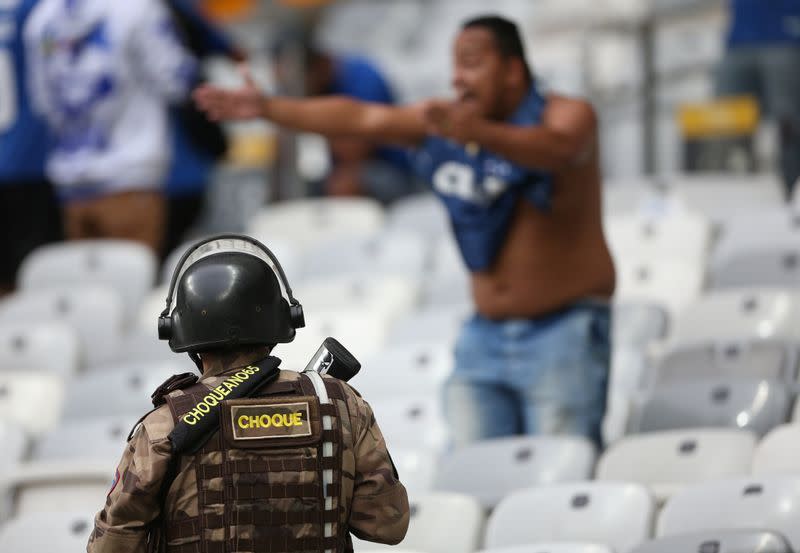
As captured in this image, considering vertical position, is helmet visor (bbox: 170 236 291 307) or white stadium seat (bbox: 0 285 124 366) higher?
white stadium seat (bbox: 0 285 124 366)

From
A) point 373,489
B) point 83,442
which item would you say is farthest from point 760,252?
point 373,489

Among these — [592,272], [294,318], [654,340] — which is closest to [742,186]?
[654,340]

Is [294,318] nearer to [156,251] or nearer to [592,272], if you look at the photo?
[592,272]

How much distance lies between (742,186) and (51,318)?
10.7 feet

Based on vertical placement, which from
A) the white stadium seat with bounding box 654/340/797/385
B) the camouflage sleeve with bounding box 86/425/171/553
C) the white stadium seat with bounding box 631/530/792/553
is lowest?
the white stadium seat with bounding box 631/530/792/553

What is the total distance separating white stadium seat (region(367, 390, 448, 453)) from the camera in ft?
17.9

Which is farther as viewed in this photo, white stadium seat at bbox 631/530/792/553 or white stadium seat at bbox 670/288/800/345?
white stadium seat at bbox 670/288/800/345

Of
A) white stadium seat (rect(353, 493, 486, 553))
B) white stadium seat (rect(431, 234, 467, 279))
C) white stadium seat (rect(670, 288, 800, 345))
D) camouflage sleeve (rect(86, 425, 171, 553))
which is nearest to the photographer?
camouflage sleeve (rect(86, 425, 171, 553))

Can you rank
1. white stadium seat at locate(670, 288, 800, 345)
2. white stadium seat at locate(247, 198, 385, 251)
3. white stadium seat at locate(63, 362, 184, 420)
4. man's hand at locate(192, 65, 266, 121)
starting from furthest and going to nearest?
white stadium seat at locate(247, 198, 385, 251), white stadium seat at locate(63, 362, 184, 420), white stadium seat at locate(670, 288, 800, 345), man's hand at locate(192, 65, 266, 121)

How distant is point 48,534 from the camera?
14.8ft

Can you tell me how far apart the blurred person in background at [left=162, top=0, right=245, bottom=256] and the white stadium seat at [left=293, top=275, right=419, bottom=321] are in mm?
1154

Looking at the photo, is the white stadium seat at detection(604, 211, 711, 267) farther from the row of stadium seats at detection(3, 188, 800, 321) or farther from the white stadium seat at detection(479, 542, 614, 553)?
the white stadium seat at detection(479, 542, 614, 553)

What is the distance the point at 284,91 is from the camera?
9.06 meters

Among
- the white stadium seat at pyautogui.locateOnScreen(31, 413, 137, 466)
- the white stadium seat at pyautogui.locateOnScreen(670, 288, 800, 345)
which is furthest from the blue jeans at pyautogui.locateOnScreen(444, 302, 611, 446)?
the white stadium seat at pyautogui.locateOnScreen(31, 413, 137, 466)
